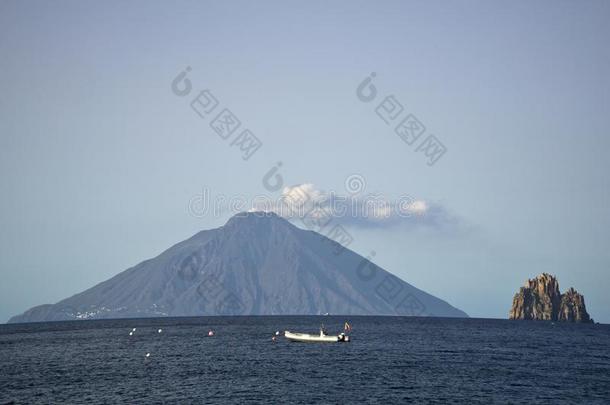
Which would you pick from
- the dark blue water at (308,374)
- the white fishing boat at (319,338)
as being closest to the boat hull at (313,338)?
the white fishing boat at (319,338)

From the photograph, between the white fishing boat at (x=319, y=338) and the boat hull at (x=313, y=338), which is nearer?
the white fishing boat at (x=319, y=338)

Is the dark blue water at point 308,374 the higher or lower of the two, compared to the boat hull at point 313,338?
lower

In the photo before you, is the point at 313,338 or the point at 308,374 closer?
the point at 308,374

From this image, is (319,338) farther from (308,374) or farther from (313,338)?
(308,374)

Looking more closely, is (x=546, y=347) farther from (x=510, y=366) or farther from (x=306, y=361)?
(x=306, y=361)

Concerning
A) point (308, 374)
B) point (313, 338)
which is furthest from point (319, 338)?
point (308, 374)

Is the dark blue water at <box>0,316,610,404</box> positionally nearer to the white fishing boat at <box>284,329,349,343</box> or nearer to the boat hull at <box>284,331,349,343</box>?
the white fishing boat at <box>284,329,349,343</box>

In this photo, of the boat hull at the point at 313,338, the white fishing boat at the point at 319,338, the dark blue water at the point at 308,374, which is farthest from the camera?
the boat hull at the point at 313,338

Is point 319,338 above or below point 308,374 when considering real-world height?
above

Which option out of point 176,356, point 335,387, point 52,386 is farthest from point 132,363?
point 335,387

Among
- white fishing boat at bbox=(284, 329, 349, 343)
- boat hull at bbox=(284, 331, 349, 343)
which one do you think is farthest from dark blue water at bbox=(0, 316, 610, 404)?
boat hull at bbox=(284, 331, 349, 343)

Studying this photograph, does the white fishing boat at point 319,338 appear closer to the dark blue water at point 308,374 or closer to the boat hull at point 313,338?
the boat hull at point 313,338

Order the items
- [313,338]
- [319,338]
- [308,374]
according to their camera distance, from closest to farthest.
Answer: [308,374] < [319,338] < [313,338]

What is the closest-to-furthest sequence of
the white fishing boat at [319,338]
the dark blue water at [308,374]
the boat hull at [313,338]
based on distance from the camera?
the dark blue water at [308,374] < the white fishing boat at [319,338] < the boat hull at [313,338]
